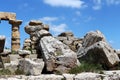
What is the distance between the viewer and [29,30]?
1686 centimetres

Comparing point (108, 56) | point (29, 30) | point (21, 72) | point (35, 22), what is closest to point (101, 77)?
point (108, 56)

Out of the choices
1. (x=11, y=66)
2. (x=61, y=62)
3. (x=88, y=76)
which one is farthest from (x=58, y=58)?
(x=11, y=66)

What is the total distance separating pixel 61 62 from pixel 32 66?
3.17 ft

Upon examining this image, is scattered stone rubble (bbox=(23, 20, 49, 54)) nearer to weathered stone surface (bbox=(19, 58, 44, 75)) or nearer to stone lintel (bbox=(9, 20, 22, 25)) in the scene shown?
weathered stone surface (bbox=(19, 58, 44, 75))

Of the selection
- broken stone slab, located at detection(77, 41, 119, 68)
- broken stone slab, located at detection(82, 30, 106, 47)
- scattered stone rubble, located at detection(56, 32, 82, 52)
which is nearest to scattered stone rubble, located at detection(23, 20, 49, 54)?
scattered stone rubble, located at detection(56, 32, 82, 52)

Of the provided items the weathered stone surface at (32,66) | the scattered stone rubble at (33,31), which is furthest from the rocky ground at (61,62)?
the scattered stone rubble at (33,31)

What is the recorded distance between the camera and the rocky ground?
35.3 feet

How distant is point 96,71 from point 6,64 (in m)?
2.89

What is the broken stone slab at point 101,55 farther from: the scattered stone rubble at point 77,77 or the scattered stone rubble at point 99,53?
the scattered stone rubble at point 77,77

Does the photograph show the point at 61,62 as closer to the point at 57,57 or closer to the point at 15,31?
Answer: the point at 57,57

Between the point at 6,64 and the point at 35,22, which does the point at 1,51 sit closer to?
the point at 6,64

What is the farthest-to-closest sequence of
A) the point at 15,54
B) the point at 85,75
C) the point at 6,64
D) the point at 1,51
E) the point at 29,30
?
the point at 29,30, the point at 15,54, the point at 1,51, the point at 6,64, the point at 85,75

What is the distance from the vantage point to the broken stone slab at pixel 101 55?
39.3 ft

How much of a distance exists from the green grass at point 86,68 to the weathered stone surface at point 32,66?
992 millimetres
